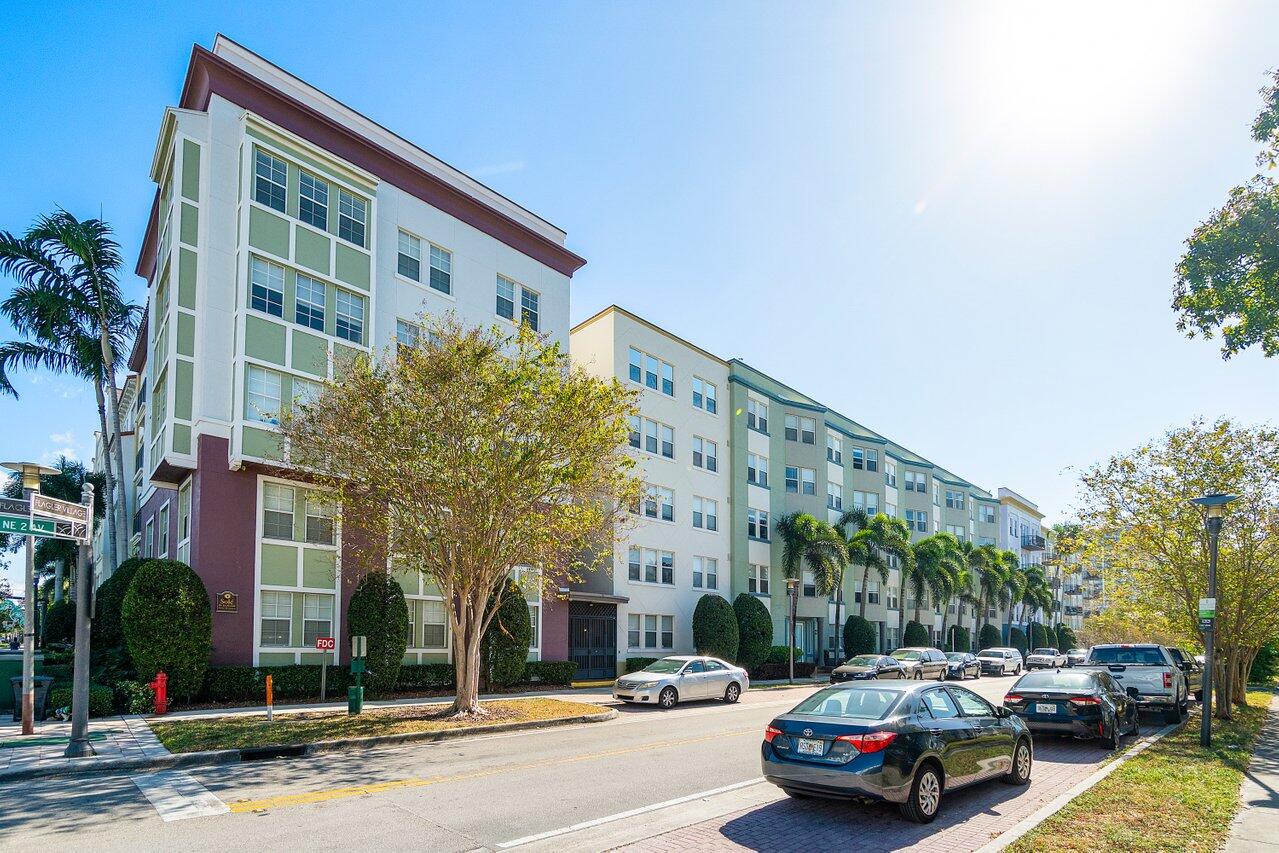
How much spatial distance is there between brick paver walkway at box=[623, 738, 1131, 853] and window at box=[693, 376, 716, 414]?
1122 inches

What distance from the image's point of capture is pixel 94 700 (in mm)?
17688

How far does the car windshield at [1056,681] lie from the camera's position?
14766 millimetres

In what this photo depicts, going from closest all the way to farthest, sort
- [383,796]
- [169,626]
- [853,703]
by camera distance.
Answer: [853,703] → [383,796] → [169,626]

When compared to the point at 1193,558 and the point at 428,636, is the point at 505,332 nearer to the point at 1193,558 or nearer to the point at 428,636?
the point at 428,636

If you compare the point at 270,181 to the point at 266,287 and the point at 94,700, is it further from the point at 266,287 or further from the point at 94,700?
the point at 94,700

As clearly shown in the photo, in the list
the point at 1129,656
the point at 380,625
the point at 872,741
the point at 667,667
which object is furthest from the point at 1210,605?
the point at 380,625

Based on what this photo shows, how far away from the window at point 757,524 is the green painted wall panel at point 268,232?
24.9 meters

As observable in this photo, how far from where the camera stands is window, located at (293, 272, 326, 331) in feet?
77.8

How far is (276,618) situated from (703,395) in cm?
2211

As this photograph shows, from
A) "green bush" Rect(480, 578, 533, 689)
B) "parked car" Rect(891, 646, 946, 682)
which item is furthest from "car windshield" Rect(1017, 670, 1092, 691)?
"parked car" Rect(891, 646, 946, 682)

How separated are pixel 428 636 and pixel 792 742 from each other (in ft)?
61.9

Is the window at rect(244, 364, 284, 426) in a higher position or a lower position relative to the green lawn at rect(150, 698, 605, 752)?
higher

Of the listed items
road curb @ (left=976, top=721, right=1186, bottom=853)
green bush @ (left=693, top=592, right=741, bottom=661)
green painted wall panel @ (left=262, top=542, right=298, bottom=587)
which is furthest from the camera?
green bush @ (left=693, top=592, right=741, bottom=661)

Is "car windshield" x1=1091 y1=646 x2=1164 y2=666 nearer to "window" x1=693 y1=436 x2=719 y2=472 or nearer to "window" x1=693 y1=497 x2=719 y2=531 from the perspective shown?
"window" x1=693 y1=497 x2=719 y2=531
